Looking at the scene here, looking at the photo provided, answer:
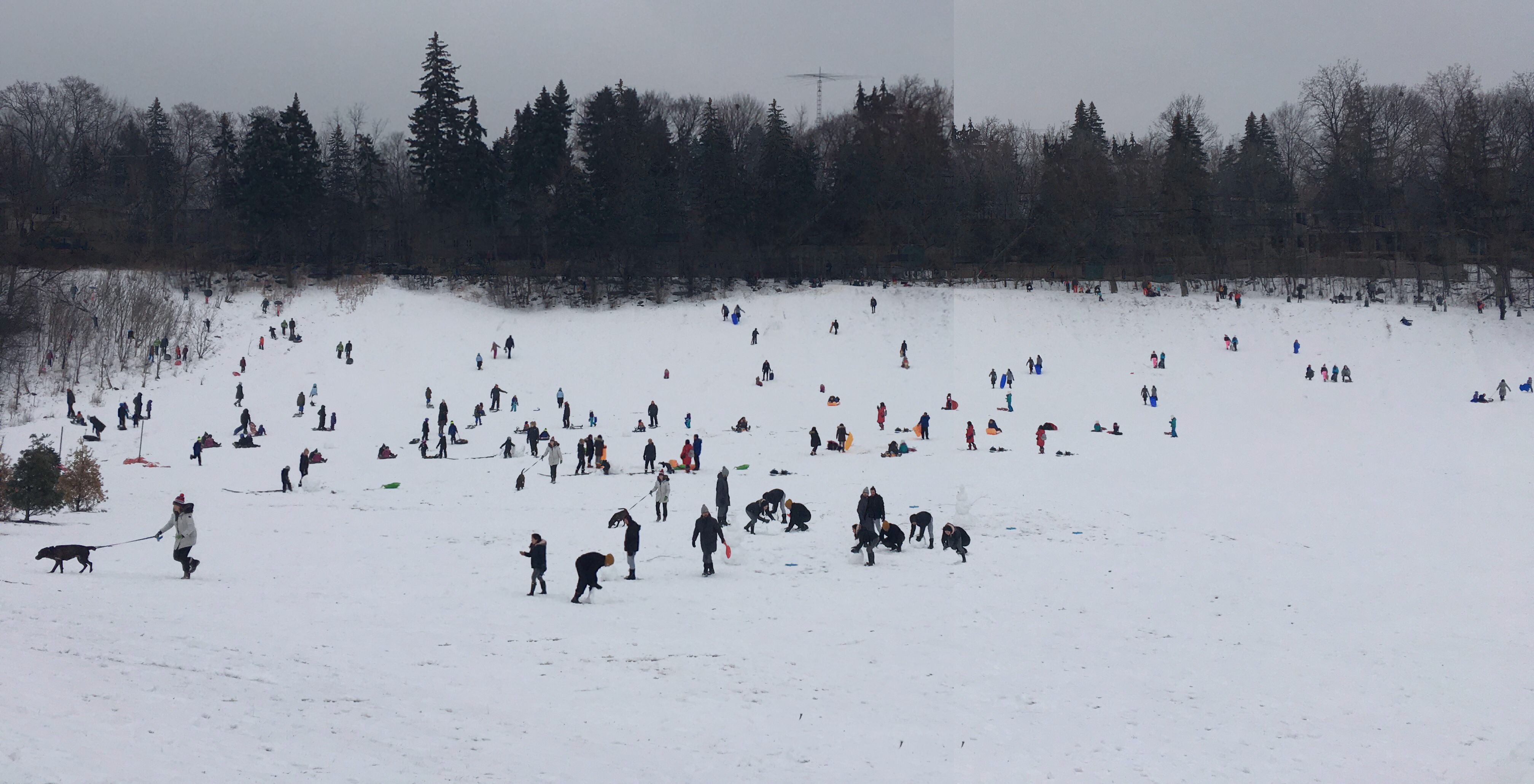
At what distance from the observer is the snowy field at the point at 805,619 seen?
29.2 ft

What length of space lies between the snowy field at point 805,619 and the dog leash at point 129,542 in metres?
0.16

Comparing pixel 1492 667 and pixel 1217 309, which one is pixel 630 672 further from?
pixel 1217 309

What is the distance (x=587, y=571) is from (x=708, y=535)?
2159mm

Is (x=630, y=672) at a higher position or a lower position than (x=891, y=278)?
lower

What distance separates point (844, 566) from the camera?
15742 millimetres

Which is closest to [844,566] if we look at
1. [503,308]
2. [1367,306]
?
[503,308]

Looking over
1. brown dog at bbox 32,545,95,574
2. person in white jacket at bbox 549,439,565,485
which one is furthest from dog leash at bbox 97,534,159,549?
person in white jacket at bbox 549,439,565,485

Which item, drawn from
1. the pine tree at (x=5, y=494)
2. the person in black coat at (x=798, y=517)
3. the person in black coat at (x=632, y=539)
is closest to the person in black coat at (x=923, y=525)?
the person in black coat at (x=798, y=517)

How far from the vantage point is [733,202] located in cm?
5662

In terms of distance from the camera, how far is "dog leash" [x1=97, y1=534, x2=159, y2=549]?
A: 49.9 feet

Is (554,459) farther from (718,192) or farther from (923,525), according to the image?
(718,192)

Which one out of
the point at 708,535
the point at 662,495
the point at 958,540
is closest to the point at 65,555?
the point at 708,535

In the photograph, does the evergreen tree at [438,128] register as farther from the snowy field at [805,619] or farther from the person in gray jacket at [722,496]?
the person in gray jacket at [722,496]

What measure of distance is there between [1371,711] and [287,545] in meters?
15.2
